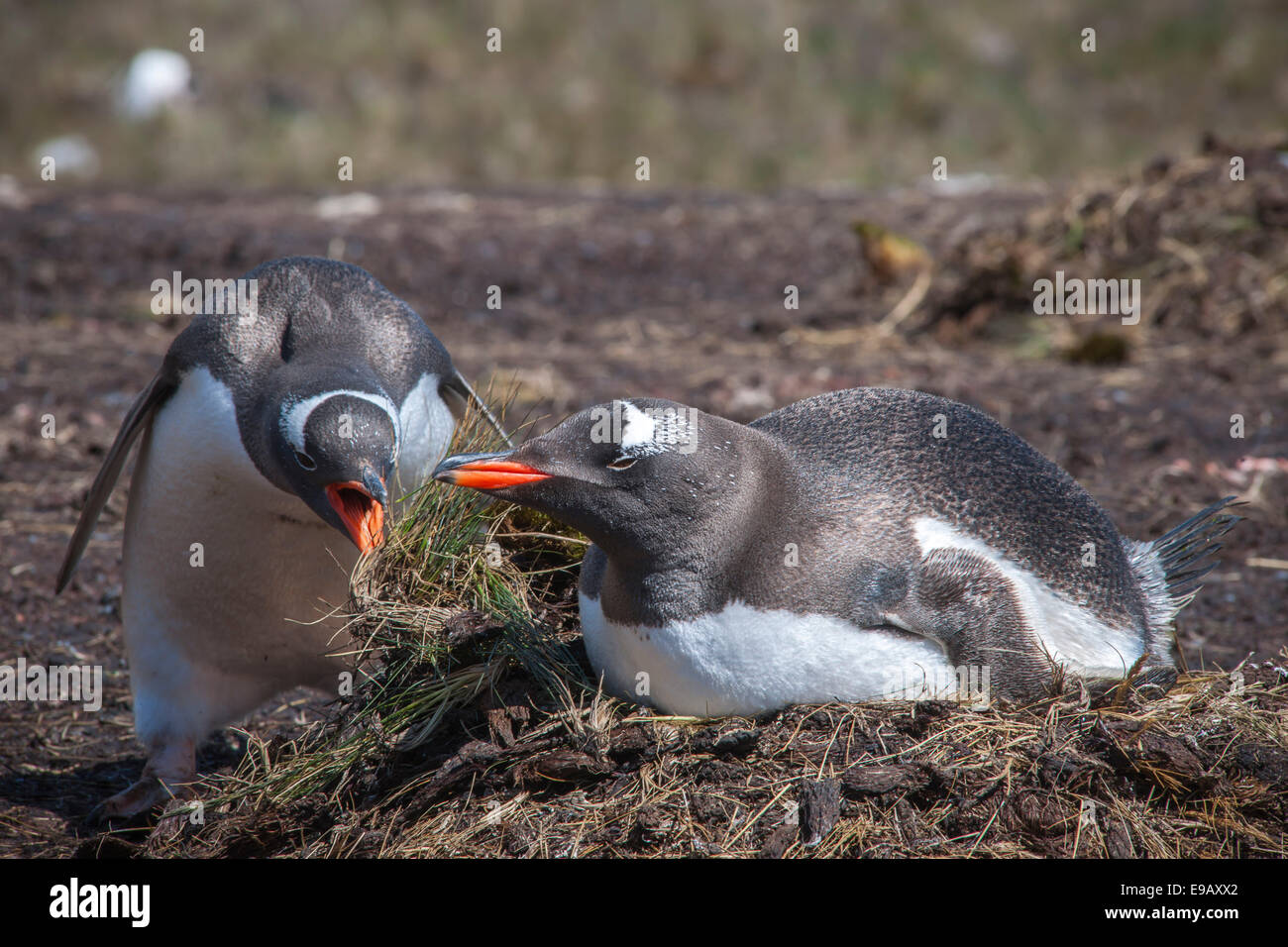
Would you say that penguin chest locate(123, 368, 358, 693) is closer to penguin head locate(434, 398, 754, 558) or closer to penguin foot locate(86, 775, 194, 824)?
penguin foot locate(86, 775, 194, 824)

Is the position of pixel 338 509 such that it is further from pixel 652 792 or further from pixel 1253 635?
pixel 1253 635

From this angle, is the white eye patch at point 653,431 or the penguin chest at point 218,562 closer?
the white eye patch at point 653,431

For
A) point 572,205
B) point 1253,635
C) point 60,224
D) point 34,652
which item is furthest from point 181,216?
point 1253,635

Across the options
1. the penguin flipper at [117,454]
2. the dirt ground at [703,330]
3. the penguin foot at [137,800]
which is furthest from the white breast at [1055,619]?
the penguin flipper at [117,454]

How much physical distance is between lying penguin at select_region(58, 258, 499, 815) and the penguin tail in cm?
211

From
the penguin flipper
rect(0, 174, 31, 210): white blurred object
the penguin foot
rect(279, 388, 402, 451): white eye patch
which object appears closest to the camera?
rect(279, 388, 402, 451): white eye patch

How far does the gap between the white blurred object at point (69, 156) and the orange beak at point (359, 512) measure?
13.4 metres

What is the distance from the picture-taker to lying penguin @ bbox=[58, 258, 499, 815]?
12.7 ft

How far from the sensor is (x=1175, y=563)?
3.95 metres

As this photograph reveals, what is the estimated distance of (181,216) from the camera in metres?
11.1

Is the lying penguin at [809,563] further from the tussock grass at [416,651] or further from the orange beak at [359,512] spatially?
the orange beak at [359,512]

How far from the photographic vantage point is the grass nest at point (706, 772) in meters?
2.96

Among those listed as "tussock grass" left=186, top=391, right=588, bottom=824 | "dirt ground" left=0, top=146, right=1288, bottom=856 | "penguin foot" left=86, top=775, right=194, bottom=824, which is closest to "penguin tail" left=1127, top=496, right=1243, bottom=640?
"dirt ground" left=0, top=146, right=1288, bottom=856

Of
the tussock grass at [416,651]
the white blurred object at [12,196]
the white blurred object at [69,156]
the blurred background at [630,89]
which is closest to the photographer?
the tussock grass at [416,651]
